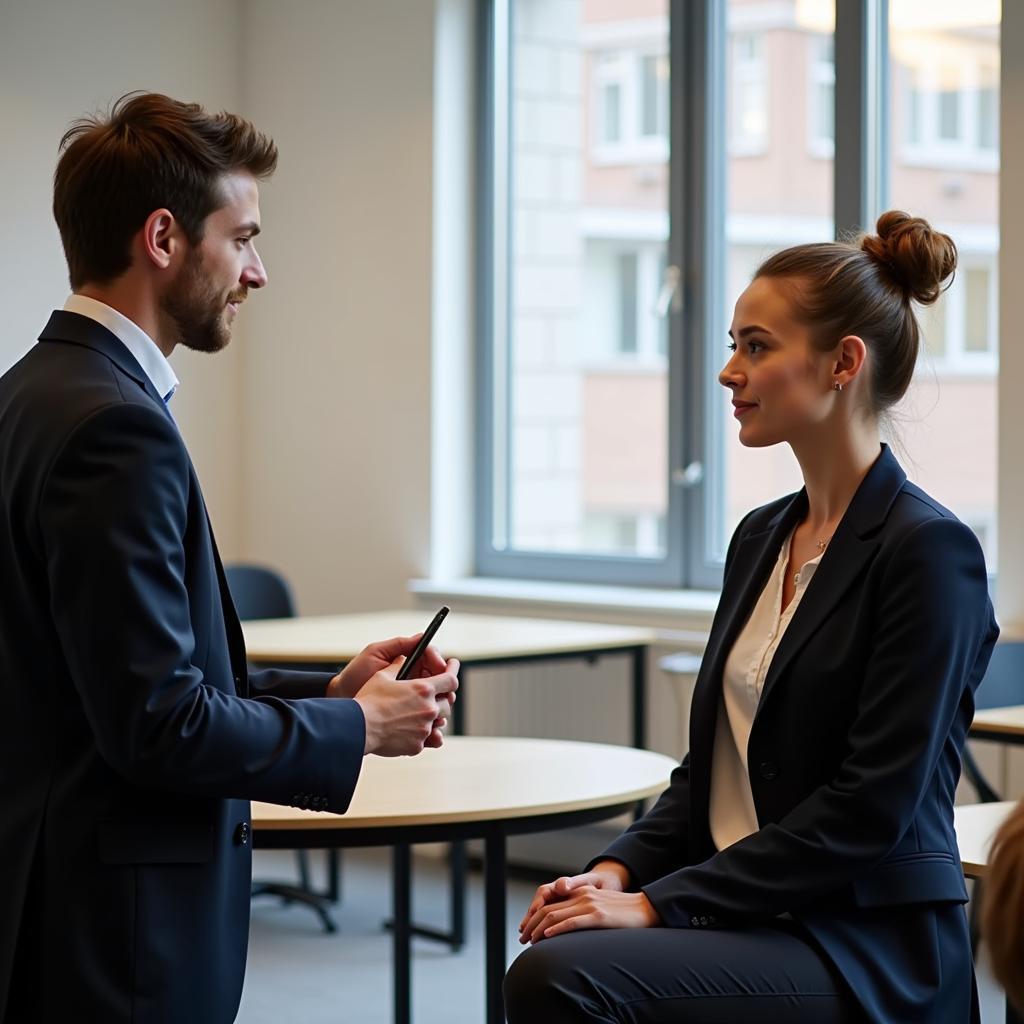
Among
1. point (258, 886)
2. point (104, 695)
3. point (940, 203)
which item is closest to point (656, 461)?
point (940, 203)

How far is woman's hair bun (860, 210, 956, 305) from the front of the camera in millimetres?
2061

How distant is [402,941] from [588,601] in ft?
6.10

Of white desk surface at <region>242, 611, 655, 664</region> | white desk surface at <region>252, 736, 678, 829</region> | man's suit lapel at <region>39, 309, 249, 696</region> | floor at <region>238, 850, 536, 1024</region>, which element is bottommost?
floor at <region>238, 850, 536, 1024</region>

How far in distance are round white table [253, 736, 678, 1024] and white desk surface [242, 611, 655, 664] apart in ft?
3.55

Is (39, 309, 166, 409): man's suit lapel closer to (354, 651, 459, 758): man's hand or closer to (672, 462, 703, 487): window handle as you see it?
(354, 651, 459, 758): man's hand

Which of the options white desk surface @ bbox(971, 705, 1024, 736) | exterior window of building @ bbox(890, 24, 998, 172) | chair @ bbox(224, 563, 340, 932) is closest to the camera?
white desk surface @ bbox(971, 705, 1024, 736)

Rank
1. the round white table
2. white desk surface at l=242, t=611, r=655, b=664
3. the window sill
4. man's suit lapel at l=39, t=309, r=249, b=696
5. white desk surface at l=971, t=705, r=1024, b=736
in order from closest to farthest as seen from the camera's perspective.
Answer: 1. man's suit lapel at l=39, t=309, r=249, b=696
2. the round white table
3. white desk surface at l=971, t=705, r=1024, b=736
4. white desk surface at l=242, t=611, r=655, b=664
5. the window sill

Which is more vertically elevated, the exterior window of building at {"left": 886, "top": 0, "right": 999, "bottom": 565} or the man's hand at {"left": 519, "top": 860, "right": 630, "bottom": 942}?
the exterior window of building at {"left": 886, "top": 0, "right": 999, "bottom": 565}

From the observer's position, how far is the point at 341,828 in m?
2.21

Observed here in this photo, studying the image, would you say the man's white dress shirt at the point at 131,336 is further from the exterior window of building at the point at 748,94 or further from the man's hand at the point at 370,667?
the exterior window of building at the point at 748,94

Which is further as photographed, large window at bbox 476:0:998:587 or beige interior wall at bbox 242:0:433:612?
beige interior wall at bbox 242:0:433:612

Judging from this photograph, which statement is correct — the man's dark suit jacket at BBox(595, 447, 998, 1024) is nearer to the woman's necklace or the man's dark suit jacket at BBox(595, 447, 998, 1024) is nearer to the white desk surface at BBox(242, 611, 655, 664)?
the woman's necklace

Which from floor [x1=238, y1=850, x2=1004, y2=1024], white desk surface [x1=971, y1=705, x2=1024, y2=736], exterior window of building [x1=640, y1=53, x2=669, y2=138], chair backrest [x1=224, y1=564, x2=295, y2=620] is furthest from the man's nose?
exterior window of building [x1=640, y1=53, x2=669, y2=138]

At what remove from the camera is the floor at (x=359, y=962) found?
3676mm
